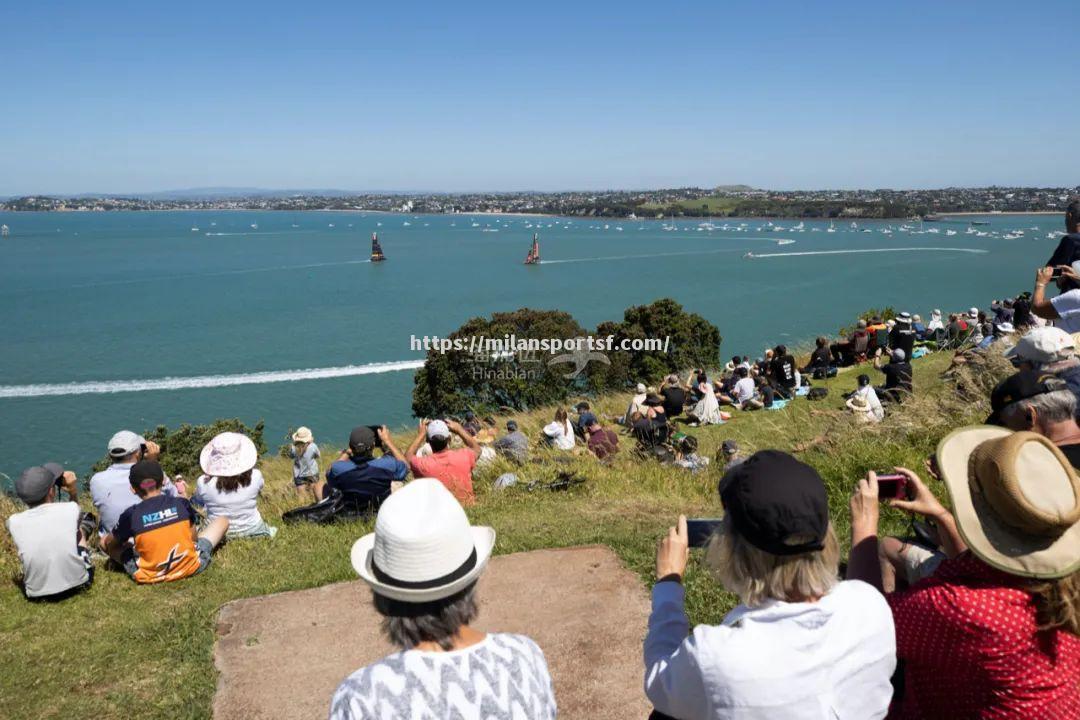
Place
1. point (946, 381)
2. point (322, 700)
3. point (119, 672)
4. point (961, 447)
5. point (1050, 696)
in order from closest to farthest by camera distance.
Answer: point (1050, 696)
point (961, 447)
point (322, 700)
point (119, 672)
point (946, 381)

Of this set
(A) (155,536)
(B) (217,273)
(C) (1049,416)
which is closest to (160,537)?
(A) (155,536)

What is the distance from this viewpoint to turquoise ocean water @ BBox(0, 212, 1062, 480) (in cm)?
3375

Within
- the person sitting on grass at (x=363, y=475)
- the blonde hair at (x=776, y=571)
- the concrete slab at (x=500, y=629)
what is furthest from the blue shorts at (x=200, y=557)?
the blonde hair at (x=776, y=571)

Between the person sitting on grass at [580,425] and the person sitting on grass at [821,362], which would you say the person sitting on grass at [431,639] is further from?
the person sitting on grass at [821,362]

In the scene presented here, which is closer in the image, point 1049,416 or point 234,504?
point 1049,416

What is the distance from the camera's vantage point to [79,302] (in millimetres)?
65062

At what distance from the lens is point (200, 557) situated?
15.9ft

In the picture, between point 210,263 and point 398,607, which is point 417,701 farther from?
point 210,263

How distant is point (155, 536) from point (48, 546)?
0.60 metres

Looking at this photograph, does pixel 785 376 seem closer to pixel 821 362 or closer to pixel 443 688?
pixel 821 362

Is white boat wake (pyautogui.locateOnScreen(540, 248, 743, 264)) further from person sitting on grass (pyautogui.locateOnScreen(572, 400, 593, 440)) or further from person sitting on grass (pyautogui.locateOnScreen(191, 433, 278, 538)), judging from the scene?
person sitting on grass (pyautogui.locateOnScreen(191, 433, 278, 538))

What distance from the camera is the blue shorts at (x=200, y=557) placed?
4.79m

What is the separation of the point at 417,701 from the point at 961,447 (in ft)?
5.70

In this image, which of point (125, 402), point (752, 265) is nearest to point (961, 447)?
point (125, 402)
